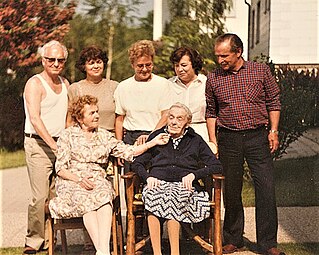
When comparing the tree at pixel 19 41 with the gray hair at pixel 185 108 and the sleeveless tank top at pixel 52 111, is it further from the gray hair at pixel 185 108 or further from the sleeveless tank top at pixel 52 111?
the gray hair at pixel 185 108

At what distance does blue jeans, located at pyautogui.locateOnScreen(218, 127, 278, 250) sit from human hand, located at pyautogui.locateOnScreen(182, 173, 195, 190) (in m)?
0.50

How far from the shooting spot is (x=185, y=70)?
18.5 ft

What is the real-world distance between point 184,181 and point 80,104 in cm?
86

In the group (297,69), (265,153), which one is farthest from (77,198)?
(297,69)

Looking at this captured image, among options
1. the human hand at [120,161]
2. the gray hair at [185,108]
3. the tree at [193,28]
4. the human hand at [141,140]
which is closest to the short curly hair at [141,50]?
the gray hair at [185,108]

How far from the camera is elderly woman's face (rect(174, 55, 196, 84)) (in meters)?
5.61

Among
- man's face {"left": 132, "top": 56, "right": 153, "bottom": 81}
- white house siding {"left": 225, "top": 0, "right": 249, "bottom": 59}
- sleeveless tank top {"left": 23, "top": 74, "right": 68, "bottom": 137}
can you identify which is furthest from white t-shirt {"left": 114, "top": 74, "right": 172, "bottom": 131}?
white house siding {"left": 225, "top": 0, "right": 249, "bottom": 59}

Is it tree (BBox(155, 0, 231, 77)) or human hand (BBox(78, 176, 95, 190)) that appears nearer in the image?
human hand (BBox(78, 176, 95, 190))

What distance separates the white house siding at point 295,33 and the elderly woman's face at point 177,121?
123cm

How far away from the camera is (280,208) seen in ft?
22.4

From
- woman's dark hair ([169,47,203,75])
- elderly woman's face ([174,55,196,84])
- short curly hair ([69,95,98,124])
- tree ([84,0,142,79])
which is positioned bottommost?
short curly hair ([69,95,98,124])

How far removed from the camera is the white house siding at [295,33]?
6.13 metres

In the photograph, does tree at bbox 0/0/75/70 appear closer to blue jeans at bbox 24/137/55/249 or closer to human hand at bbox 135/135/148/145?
blue jeans at bbox 24/137/55/249

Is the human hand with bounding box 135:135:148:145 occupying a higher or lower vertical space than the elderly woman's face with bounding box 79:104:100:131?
lower
